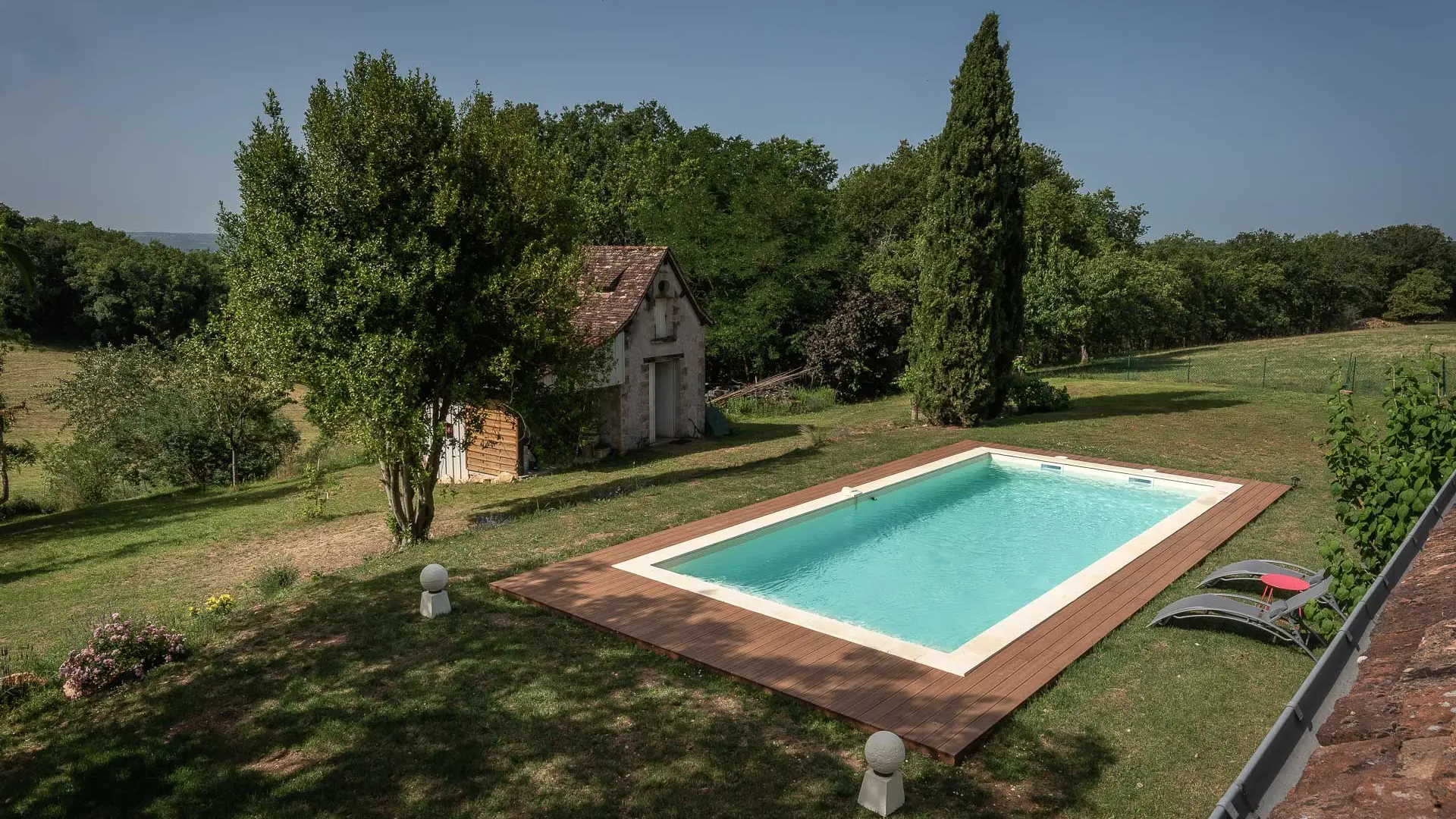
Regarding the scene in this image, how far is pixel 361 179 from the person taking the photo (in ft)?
42.9

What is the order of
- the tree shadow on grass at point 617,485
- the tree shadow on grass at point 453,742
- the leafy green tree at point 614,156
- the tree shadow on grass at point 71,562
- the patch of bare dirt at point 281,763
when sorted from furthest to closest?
the leafy green tree at point 614,156, the tree shadow on grass at point 617,485, the tree shadow on grass at point 71,562, the patch of bare dirt at point 281,763, the tree shadow on grass at point 453,742

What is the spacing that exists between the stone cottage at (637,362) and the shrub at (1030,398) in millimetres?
9561

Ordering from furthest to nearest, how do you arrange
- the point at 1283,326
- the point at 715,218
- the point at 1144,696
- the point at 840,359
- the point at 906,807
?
the point at 1283,326 < the point at 715,218 < the point at 840,359 < the point at 1144,696 < the point at 906,807

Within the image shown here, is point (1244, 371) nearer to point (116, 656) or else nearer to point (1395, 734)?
point (116, 656)

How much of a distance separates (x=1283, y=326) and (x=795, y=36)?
6494 cm

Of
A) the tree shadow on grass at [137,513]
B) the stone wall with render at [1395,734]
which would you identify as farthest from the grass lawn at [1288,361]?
the tree shadow on grass at [137,513]

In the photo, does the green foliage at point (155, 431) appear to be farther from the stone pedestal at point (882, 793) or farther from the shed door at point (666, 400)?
the stone pedestal at point (882, 793)

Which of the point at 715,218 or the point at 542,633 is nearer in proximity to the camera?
the point at 542,633

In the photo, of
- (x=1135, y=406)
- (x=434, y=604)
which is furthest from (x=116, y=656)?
(x=1135, y=406)

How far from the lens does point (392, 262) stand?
1295 centimetres

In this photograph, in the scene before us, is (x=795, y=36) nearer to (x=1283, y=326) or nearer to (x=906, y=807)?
(x=906, y=807)

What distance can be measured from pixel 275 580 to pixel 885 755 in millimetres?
9757

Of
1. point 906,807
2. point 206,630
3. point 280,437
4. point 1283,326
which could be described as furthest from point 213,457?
point 1283,326

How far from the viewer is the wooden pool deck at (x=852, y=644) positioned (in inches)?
301
